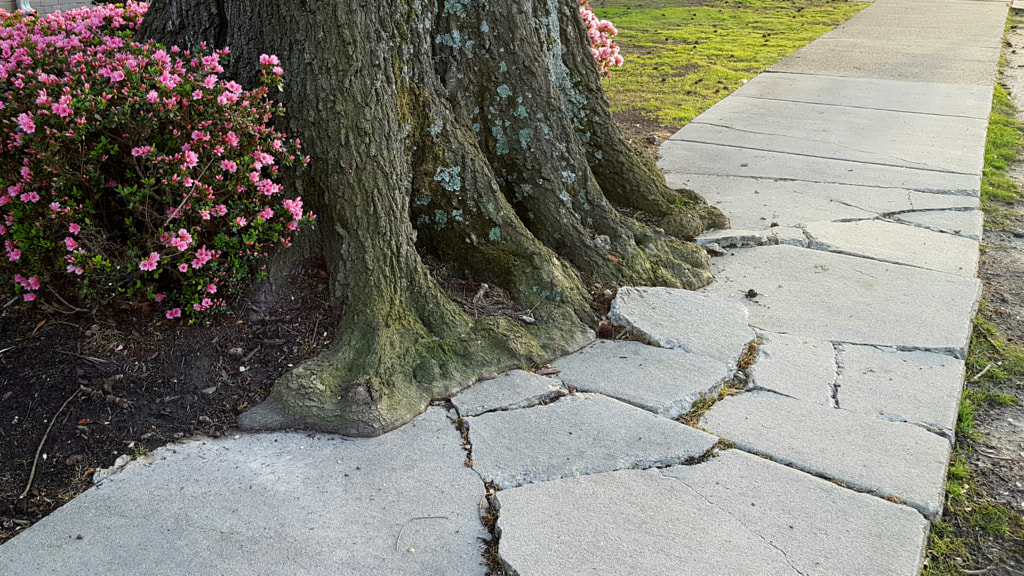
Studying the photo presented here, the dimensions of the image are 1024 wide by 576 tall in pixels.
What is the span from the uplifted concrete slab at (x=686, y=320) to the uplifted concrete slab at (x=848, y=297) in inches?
6.2

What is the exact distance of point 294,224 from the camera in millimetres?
3180

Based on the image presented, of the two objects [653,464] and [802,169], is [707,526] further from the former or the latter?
[802,169]

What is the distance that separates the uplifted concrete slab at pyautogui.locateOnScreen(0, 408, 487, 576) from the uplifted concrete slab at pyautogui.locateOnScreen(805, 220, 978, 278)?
288 centimetres

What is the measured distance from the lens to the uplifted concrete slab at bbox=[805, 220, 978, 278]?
4.41m

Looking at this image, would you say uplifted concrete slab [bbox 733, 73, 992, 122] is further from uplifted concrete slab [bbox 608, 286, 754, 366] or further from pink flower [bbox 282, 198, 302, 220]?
pink flower [bbox 282, 198, 302, 220]

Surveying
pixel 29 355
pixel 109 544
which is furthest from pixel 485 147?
pixel 109 544

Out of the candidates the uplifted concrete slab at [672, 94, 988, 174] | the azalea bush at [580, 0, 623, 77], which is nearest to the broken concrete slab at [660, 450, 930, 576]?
the uplifted concrete slab at [672, 94, 988, 174]

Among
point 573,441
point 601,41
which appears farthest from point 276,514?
point 601,41

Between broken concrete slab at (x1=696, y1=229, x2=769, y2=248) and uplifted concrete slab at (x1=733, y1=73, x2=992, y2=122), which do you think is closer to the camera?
broken concrete slab at (x1=696, y1=229, x2=769, y2=248)

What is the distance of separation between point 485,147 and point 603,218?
71cm

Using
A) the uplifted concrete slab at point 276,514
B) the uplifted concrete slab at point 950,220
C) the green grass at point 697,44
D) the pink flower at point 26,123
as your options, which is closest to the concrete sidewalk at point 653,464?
the uplifted concrete slab at point 276,514

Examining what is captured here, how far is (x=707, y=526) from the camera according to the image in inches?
94.3

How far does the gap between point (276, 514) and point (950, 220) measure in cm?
450

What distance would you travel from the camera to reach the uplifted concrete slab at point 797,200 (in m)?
5.08
